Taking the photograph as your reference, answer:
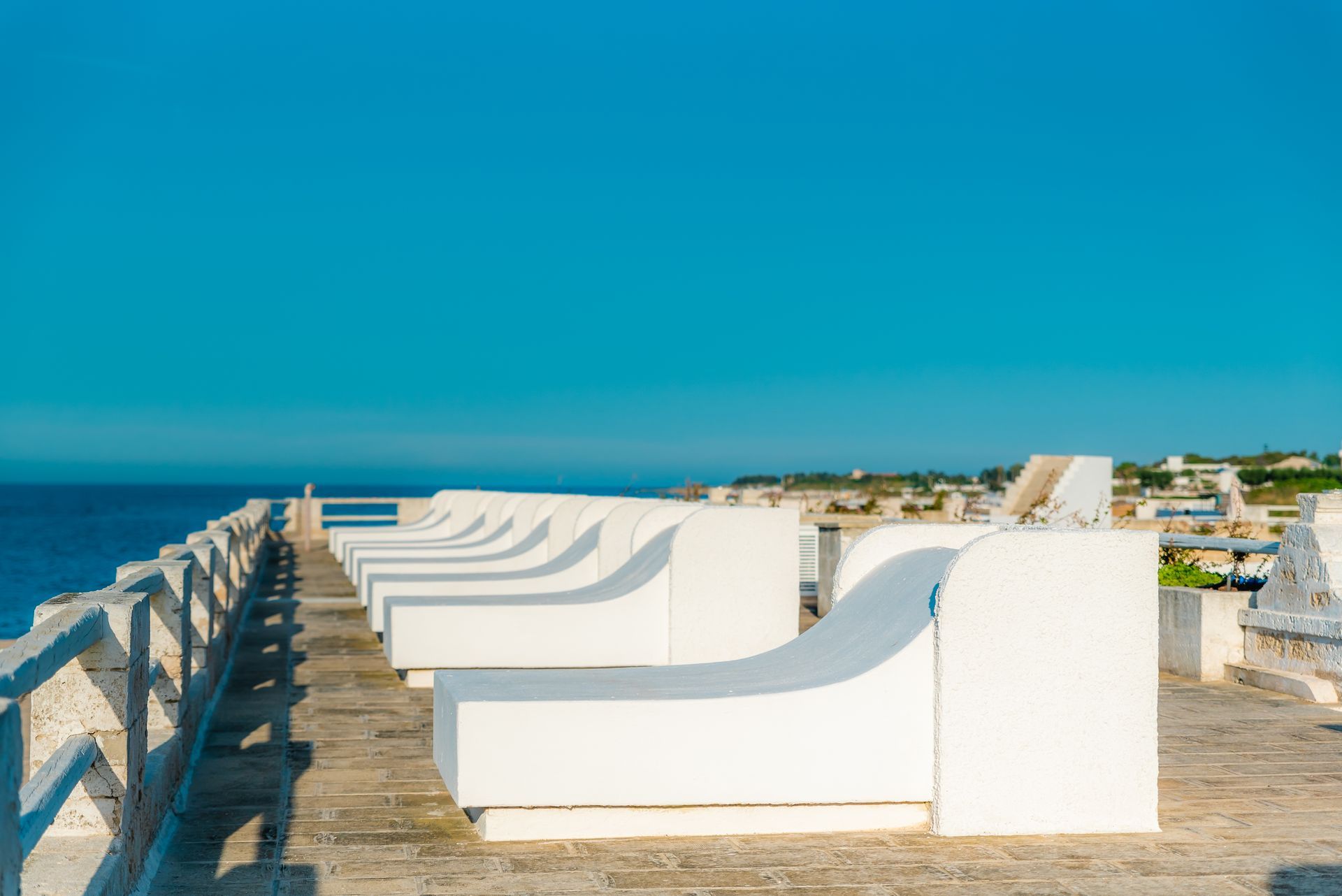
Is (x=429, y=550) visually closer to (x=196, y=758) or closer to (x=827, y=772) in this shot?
(x=196, y=758)

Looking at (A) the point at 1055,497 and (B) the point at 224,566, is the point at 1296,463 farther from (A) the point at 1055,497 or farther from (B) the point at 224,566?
(B) the point at 224,566

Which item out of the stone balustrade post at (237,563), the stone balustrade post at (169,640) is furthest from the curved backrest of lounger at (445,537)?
the stone balustrade post at (169,640)

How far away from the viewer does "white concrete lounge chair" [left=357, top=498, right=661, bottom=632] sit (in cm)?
966

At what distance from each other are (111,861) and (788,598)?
4.88 metres

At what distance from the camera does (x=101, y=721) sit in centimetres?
395

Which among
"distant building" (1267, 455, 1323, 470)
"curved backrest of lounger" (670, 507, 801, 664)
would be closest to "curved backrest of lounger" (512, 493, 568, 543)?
"curved backrest of lounger" (670, 507, 801, 664)

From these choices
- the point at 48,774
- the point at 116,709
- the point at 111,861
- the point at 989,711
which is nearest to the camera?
the point at 48,774

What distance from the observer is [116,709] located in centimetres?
399

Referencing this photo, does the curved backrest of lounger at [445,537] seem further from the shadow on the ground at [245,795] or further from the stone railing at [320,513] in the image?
the stone railing at [320,513]

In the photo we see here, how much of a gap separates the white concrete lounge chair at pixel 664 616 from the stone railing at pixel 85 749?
2778mm

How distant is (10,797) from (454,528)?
16347 mm

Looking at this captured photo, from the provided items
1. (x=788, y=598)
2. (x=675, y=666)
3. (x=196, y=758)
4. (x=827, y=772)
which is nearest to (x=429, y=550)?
(x=788, y=598)

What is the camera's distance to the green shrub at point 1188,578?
1010cm

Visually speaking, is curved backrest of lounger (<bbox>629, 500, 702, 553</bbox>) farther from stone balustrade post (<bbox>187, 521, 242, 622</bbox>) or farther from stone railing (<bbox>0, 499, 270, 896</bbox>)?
stone railing (<bbox>0, 499, 270, 896</bbox>)
